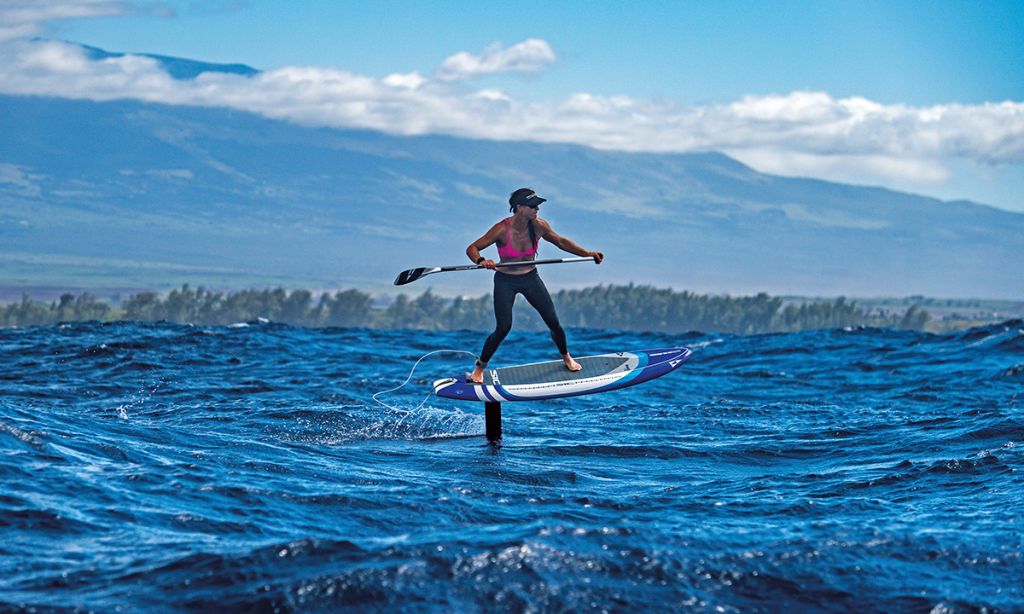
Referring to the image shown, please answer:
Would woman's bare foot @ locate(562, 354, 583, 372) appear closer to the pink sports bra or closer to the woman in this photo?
the woman

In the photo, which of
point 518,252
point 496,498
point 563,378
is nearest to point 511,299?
point 518,252

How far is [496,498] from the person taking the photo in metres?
15.2

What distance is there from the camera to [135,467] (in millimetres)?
15898

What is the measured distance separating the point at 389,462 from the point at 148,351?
644 inches

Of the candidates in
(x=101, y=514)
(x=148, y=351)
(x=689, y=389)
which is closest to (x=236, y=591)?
(x=101, y=514)

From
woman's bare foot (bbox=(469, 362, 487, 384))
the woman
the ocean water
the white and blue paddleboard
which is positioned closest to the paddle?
the woman

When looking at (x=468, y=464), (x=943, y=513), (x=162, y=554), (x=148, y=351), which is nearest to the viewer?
(x=162, y=554)

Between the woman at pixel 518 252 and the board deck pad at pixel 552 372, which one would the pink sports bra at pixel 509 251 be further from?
the board deck pad at pixel 552 372

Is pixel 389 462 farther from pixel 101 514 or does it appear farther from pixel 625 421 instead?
pixel 625 421

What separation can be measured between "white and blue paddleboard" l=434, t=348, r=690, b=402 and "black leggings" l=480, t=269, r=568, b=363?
0.50 meters

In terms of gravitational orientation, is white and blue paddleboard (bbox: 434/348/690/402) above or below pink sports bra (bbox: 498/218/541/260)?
below

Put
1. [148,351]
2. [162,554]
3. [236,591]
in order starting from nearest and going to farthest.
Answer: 1. [236,591]
2. [162,554]
3. [148,351]

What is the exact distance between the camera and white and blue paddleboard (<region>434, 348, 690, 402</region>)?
734 inches

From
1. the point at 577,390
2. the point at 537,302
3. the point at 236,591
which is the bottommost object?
the point at 236,591
